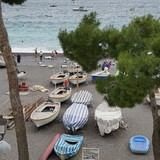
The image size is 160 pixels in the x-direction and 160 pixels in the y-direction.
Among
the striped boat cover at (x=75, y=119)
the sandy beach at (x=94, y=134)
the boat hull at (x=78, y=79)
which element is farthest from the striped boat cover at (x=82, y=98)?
the boat hull at (x=78, y=79)

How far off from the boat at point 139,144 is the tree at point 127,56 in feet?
15.5

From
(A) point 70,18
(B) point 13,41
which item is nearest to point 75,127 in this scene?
(B) point 13,41

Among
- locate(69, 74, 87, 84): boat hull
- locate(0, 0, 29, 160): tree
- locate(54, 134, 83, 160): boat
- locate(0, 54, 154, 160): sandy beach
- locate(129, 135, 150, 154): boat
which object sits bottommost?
locate(69, 74, 87, 84): boat hull

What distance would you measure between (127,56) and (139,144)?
772 cm

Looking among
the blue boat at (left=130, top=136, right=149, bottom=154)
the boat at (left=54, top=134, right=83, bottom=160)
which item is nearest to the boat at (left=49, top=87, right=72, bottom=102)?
the boat at (left=54, top=134, right=83, bottom=160)

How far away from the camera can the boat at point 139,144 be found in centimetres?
1622

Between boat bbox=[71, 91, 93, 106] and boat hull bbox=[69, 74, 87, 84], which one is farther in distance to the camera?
boat hull bbox=[69, 74, 87, 84]

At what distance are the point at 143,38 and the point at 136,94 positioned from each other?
6.49 ft

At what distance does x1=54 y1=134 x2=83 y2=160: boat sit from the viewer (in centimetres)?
1549

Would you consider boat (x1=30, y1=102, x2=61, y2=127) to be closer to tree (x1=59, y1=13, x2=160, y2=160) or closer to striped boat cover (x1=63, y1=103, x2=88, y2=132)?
striped boat cover (x1=63, y1=103, x2=88, y2=132)

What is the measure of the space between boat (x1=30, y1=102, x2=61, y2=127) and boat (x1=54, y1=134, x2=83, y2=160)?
7.21 feet

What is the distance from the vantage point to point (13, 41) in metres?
69.2

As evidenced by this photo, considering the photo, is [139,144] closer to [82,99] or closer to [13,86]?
[82,99]

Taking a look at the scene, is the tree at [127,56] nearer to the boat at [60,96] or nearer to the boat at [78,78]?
the boat at [60,96]
